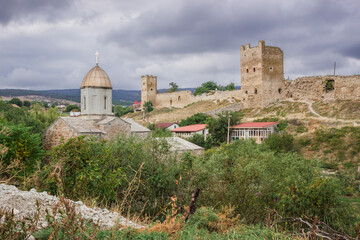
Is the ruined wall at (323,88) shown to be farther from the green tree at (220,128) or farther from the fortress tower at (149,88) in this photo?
the fortress tower at (149,88)

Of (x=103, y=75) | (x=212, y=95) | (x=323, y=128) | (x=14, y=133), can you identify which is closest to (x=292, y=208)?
(x=14, y=133)

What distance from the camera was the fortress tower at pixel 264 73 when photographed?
4012 centimetres

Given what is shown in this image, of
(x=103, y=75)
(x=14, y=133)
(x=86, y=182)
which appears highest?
Result: (x=103, y=75)

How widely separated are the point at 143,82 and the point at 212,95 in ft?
62.7

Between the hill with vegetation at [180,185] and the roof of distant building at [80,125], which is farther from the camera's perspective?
the roof of distant building at [80,125]

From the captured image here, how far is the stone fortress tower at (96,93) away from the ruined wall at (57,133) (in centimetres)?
261

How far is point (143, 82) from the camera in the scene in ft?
220

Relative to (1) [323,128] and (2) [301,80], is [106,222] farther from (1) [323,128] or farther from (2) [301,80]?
(2) [301,80]

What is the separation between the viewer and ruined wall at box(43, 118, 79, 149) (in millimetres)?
16594

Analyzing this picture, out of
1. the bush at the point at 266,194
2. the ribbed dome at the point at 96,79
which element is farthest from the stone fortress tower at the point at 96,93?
the bush at the point at 266,194

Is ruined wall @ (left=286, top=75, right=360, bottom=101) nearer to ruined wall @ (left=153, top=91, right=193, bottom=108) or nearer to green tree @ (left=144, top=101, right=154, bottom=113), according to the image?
ruined wall @ (left=153, top=91, right=193, bottom=108)

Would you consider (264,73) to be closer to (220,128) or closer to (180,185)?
(220,128)

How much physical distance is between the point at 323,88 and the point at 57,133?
33.2 meters

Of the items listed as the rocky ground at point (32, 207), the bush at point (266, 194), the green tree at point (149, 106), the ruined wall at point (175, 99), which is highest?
the ruined wall at point (175, 99)
